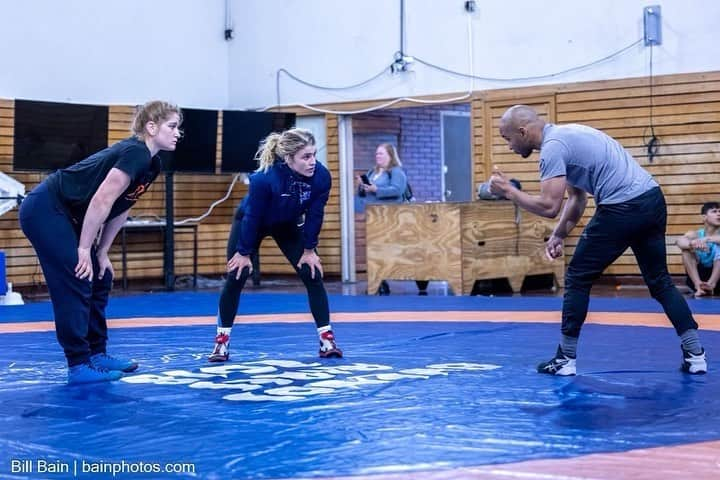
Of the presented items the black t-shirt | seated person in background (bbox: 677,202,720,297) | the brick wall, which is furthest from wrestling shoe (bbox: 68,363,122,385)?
the brick wall

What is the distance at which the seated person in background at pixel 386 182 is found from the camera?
10.8 m

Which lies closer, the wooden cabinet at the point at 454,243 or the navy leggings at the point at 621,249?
the navy leggings at the point at 621,249

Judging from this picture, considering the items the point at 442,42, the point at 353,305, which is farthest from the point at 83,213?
the point at 442,42

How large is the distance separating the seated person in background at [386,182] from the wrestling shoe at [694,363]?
612cm

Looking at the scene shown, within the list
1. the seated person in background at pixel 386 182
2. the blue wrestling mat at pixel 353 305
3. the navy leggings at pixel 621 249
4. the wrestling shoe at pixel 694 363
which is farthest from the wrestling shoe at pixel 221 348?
the seated person in background at pixel 386 182

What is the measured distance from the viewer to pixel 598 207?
4887 millimetres

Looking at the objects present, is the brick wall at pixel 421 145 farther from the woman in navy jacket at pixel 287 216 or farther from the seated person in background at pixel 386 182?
the woman in navy jacket at pixel 287 216

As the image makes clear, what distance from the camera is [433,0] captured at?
1226cm

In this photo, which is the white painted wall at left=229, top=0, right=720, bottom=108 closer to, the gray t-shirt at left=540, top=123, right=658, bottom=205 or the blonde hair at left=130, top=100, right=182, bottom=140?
the gray t-shirt at left=540, top=123, right=658, bottom=205

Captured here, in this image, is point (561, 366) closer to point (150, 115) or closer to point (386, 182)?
point (150, 115)

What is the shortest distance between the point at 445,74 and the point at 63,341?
8.08 metres

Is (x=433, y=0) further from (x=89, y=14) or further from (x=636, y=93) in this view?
(x=89, y=14)

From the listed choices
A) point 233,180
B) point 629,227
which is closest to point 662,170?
point 233,180

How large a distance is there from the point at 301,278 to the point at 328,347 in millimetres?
405
